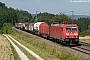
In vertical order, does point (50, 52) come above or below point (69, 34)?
below

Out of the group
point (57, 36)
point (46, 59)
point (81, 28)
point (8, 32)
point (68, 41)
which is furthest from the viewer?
point (81, 28)

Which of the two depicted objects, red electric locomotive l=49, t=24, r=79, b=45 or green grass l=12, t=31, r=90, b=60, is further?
red electric locomotive l=49, t=24, r=79, b=45

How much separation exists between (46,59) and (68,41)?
16003 millimetres

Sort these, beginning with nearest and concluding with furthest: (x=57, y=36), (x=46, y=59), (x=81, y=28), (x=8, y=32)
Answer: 1. (x=46, y=59)
2. (x=57, y=36)
3. (x=8, y=32)
4. (x=81, y=28)

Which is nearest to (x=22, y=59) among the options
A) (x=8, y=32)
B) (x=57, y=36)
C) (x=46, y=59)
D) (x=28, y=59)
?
(x=28, y=59)

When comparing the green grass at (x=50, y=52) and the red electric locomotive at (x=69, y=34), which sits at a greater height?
the red electric locomotive at (x=69, y=34)

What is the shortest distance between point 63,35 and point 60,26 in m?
2.11

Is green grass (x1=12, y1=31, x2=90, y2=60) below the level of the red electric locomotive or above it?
below

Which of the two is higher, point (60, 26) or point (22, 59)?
point (60, 26)

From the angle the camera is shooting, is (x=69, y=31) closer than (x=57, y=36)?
Yes

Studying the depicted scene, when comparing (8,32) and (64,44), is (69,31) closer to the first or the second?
(64,44)

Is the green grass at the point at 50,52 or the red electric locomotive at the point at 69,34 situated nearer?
the green grass at the point at 50,52

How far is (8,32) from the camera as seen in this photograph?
329 feet

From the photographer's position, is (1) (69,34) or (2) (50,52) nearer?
(2) (50,52)
